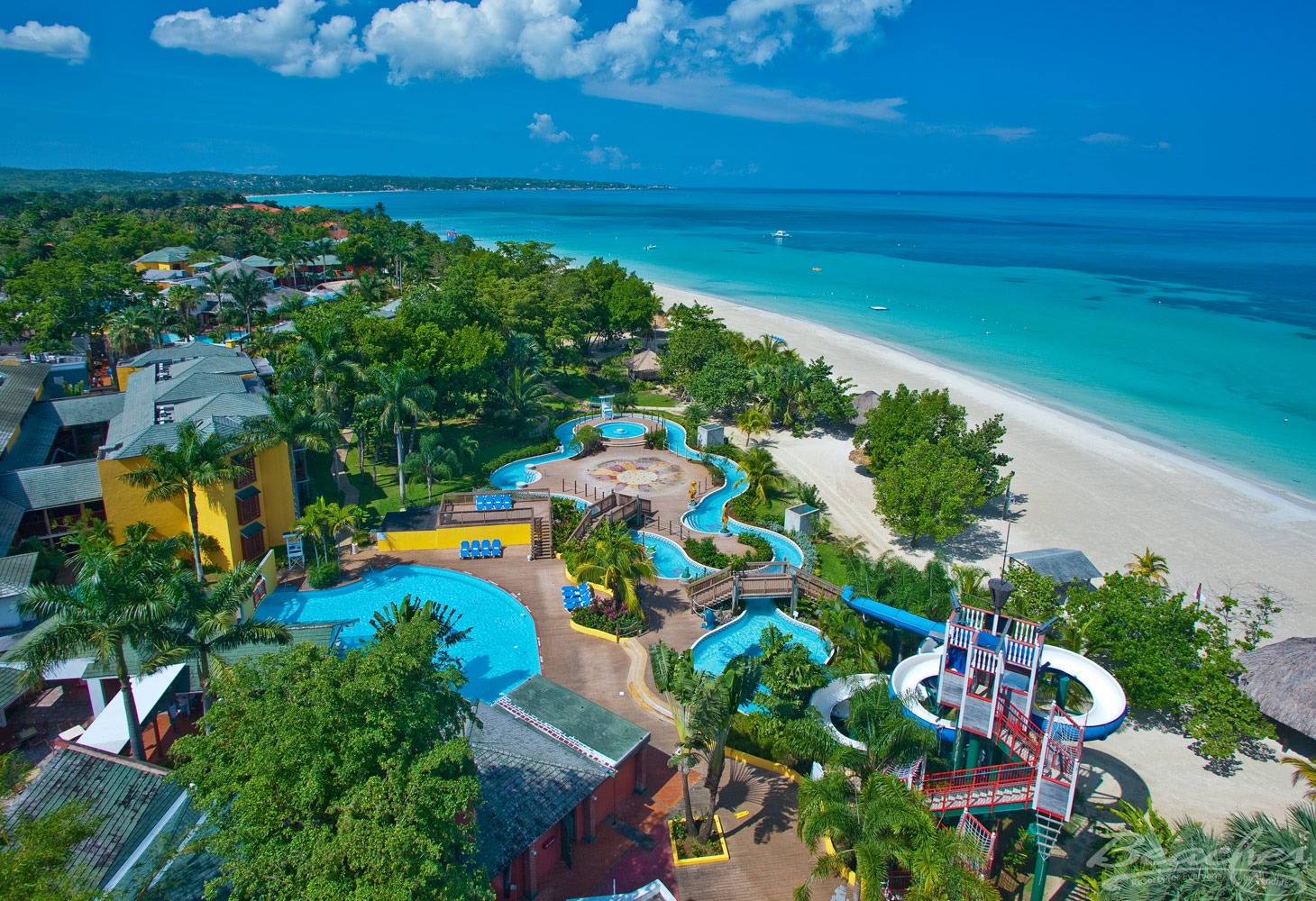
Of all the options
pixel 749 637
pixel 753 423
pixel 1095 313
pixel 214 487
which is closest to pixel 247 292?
pixel 214 487

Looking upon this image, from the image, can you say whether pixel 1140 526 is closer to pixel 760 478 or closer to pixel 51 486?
pixel 760 478

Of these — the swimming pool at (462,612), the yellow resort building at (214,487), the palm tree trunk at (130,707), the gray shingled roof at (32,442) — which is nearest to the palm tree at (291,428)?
the yellow resort building at (214,487)

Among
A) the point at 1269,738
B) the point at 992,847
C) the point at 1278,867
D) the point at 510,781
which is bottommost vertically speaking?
the point at 1269,738

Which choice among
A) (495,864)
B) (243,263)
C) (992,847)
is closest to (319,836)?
(495,864)

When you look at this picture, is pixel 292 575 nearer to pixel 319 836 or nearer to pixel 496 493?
pixel 496 493

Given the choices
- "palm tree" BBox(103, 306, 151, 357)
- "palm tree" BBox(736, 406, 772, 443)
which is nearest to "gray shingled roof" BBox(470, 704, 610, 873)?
"palm tree" BBox(736, 406, 772, 443)

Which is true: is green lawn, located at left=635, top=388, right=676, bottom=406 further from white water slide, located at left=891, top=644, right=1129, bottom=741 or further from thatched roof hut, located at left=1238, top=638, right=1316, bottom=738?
thatched roof hut, located at left=1238, top=638, right=1316, bottom=738
